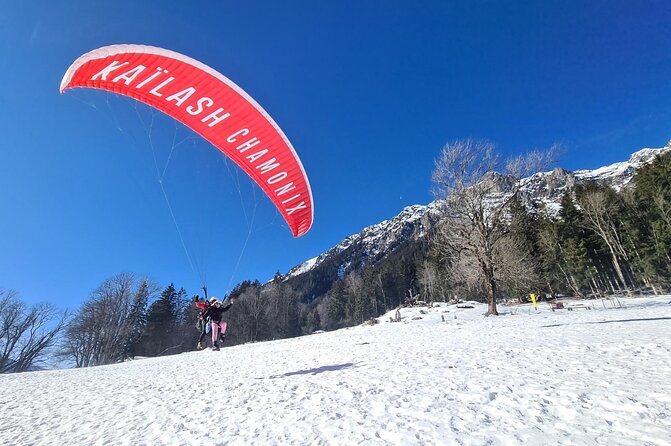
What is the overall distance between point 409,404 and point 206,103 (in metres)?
7.93

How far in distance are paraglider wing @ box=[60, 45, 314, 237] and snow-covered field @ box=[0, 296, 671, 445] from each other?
215 inches

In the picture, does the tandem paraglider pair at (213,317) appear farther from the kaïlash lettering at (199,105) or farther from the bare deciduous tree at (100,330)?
the bare deciduous tree at (100,330)

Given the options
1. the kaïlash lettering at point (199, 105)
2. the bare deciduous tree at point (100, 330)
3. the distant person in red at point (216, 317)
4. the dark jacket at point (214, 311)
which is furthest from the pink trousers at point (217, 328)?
the bare deciduous tree at point (100, 330)

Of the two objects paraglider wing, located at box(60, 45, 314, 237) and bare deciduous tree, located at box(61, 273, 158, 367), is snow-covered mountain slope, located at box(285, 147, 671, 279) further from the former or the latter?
paraglider wing, located at box(60, 45, 314, 237)

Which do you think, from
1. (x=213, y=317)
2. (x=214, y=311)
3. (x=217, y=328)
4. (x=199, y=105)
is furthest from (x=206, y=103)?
(x=217, y=328)

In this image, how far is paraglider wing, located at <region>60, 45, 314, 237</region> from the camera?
660 cm

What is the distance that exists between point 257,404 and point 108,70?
26.3ft

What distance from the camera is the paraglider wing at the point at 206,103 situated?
660cm

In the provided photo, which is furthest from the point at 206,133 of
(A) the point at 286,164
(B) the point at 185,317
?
(B) the point at 185,317

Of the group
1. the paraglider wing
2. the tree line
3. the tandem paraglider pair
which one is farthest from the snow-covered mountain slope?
the tandem paraglider pair

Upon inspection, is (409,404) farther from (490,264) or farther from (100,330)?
(100,330)

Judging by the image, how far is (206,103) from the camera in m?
7.38

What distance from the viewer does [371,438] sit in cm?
333

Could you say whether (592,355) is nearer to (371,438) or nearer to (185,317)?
(371,438)
